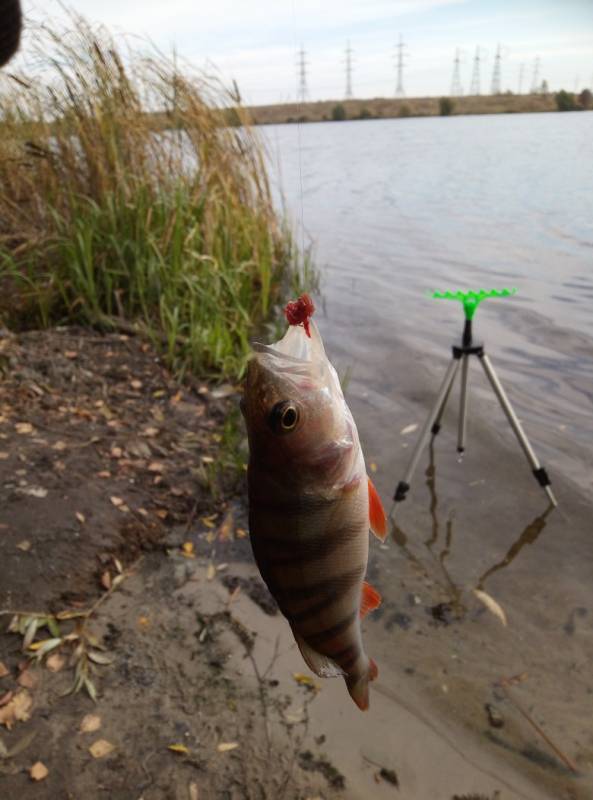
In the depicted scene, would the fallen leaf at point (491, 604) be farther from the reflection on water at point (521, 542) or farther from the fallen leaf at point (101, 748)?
the fallen leaf at point (101, 748)

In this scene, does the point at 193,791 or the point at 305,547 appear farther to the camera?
the point at 193,791

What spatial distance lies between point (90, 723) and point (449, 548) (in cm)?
270

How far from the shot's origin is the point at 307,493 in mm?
1296

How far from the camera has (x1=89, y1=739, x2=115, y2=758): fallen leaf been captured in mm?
3027

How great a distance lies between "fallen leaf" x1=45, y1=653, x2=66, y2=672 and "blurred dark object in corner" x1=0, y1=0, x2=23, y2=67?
2772mm

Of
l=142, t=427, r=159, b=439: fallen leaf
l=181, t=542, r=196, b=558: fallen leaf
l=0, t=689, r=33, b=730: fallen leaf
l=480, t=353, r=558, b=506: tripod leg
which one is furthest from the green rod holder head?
l=0, t=689, r=33, b=730: fallen leaf

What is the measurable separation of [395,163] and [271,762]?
2908cm

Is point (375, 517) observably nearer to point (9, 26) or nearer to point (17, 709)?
point (9, 26)

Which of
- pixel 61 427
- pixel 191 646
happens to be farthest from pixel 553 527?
pixel 61 427

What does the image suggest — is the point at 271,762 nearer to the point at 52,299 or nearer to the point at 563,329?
the point at 52,299

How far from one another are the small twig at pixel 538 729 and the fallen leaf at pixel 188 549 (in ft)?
6.25

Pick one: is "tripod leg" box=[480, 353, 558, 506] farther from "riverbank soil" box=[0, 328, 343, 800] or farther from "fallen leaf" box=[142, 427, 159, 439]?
"fallen leaf" box=[142, 427, 159, 439]

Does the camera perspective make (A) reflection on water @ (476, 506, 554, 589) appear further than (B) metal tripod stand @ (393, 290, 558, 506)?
Yes

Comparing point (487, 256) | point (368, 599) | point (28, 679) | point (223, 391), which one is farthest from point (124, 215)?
point (487, 256)
